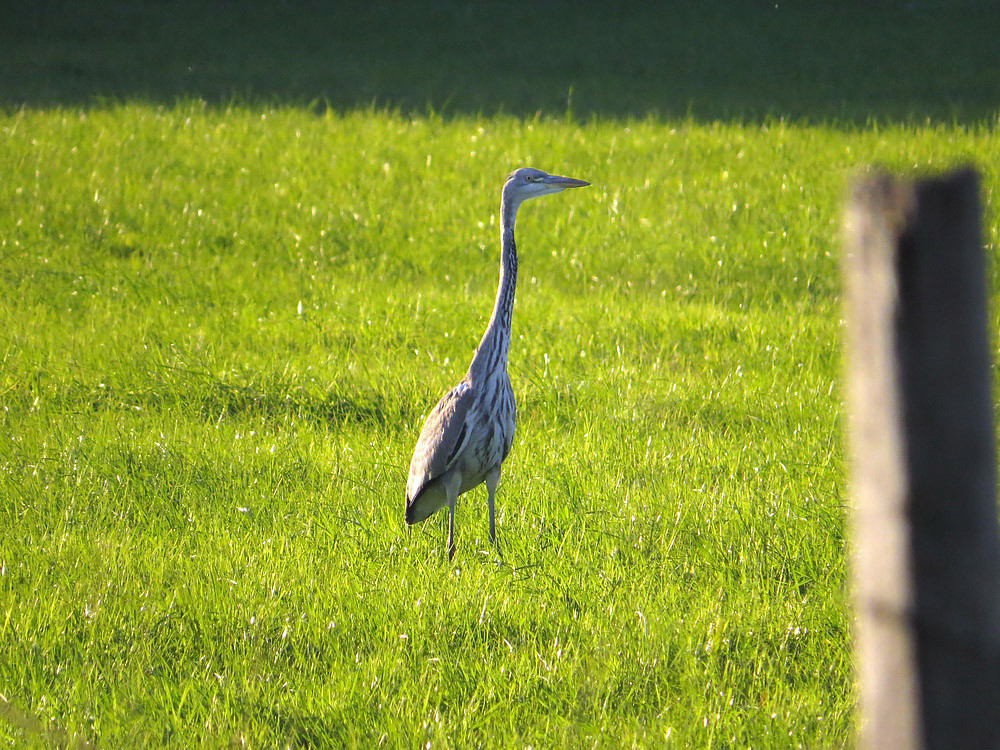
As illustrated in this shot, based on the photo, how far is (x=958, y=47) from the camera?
20.3m

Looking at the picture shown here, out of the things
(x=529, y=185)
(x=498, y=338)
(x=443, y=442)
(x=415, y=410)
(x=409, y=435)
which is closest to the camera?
(x=443, y=442)

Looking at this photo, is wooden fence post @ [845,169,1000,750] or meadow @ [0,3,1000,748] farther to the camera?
meadow @ [0,3,1000,748]

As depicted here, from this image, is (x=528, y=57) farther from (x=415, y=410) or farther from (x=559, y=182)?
(x=559, y=182)

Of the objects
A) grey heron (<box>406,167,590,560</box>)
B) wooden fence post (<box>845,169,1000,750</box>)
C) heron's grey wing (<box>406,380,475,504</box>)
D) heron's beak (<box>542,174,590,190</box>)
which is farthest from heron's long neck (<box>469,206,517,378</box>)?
wooden fence post (<box>845,169,1000,750</box>)

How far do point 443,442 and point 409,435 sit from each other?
5.61 feet

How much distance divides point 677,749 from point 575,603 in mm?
1131

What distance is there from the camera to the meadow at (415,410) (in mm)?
4008

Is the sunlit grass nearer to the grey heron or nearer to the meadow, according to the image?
the meadow

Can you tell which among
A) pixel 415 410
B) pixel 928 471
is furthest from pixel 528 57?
pixel 928 471

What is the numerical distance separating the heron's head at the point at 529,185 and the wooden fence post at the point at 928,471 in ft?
14.7

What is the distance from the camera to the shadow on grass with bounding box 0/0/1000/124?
16422 mm

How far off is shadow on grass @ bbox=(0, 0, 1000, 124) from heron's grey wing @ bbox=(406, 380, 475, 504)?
10.9m

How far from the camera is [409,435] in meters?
6.93

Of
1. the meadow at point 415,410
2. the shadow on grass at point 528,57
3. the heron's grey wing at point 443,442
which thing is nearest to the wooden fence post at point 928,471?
the meadow at point 415,410
